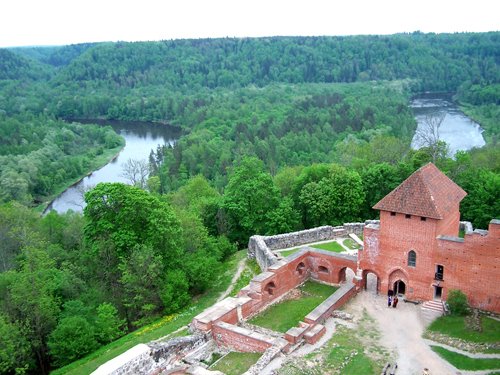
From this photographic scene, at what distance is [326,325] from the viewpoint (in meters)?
26.1

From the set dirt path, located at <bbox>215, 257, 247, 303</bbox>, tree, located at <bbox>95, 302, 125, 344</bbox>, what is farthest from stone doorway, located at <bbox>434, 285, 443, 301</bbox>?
tree, located at <bbox>95, 302, 125, 344</bbox>

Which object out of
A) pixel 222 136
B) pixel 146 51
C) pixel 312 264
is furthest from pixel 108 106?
pixel 312 264

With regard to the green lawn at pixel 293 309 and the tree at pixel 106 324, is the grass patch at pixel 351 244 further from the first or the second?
the tree at pixel 106 324

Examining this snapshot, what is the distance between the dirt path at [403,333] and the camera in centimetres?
2227

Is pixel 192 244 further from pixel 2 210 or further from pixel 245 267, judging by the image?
pixel 2 210

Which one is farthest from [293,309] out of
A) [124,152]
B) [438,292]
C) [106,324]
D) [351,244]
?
[124,152]

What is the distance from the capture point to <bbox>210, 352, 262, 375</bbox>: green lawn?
23031 mm

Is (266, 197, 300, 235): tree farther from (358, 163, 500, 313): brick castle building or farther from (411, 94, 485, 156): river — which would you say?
(411, 94, 485, 156): river

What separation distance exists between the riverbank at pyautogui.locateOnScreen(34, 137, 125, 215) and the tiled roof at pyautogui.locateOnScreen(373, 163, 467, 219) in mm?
57643

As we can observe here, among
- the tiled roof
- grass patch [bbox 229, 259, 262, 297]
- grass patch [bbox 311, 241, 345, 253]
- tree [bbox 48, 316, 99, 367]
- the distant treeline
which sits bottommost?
tree [bbox 48, 316, 99, 367]

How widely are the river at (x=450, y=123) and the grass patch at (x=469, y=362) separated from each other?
5397 centimetres

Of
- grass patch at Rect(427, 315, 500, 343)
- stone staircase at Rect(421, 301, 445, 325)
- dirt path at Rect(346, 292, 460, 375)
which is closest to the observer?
dirt path at Rect(346, 292, 460, 375)

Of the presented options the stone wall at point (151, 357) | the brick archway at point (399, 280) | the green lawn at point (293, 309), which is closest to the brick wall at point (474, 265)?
the brick archway at point (399, 280)

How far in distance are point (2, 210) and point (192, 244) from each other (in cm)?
2198
